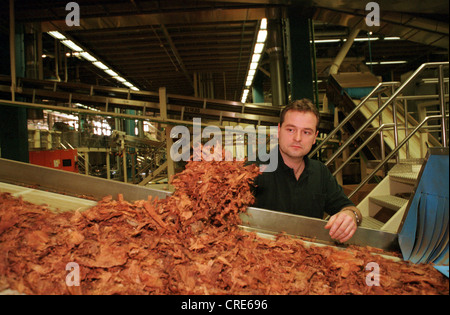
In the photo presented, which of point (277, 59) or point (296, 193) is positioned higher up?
point (277, 59)

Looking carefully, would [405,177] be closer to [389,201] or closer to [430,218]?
[389,201]

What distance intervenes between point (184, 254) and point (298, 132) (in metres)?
1.17

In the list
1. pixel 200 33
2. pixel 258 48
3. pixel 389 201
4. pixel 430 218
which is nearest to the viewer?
pixel 430 218

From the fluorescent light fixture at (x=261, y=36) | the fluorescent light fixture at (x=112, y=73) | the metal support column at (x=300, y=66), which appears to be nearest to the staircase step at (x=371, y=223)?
the metal support column at (x=300, y=66)

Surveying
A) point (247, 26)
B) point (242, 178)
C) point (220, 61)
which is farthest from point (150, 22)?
point (242, 178)

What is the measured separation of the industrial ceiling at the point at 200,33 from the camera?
435 cm

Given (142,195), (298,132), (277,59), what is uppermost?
(277,59)

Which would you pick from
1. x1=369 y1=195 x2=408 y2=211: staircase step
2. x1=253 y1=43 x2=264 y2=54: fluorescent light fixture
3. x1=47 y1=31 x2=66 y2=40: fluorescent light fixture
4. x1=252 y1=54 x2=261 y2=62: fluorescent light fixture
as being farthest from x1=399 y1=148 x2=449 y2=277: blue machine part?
x1=252 y1=54 x2=261 y2=62: fluorescent light fixture

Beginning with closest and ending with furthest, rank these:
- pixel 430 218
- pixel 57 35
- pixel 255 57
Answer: pixel 430 218
pixel 57 35
pixel 255 57

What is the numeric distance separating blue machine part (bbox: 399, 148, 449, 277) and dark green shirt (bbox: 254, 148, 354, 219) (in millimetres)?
783

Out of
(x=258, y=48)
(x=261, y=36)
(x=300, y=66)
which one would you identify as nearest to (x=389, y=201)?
(x=300, y=66)

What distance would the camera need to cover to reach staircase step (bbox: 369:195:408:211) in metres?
2.46

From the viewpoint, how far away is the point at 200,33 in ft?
23.5

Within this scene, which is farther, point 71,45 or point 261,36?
point 261,36
